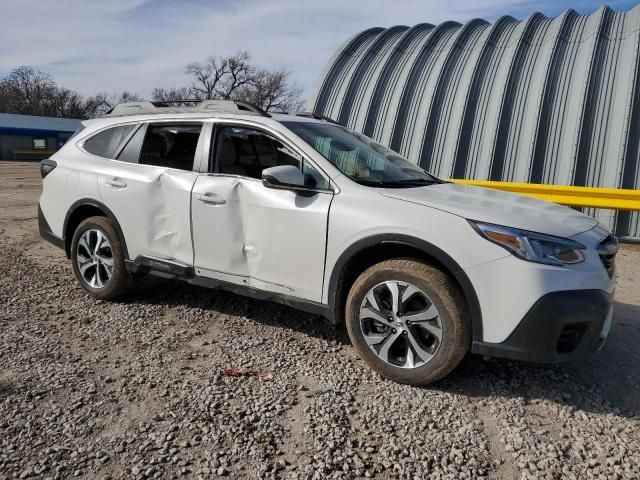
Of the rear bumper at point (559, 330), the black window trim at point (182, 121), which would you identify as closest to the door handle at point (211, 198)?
the black window trim at point (182, 121)

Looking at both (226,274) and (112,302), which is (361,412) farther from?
(112,302)

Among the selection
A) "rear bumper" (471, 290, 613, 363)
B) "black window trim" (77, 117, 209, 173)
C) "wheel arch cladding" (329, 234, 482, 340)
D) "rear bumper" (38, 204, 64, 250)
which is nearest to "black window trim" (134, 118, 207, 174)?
"black window trim" (77, 117, 209, 173)

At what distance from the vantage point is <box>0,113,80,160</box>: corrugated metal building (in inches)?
1597

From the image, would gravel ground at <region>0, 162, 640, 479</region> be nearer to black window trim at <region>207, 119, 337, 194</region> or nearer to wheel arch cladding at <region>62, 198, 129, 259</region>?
wheel arch cladding at <region>62, 198, 129, 259</region>

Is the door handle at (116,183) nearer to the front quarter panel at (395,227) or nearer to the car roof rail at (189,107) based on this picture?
the car roof rail at (189,107)

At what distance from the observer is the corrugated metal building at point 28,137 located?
133 ft

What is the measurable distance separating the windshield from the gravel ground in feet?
4.48

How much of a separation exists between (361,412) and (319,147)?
1.97 metres

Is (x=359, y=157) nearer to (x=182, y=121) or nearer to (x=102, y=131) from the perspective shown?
(x=182, y=121)

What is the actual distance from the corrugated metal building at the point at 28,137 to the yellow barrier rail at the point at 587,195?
139 ft

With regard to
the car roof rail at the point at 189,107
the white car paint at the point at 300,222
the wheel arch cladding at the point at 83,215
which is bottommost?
the wheel arch cladding at the point at 83,215

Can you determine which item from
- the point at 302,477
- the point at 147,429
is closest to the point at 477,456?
the point at 302,477

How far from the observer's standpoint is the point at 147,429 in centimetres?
270

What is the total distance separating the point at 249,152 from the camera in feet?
13.2
